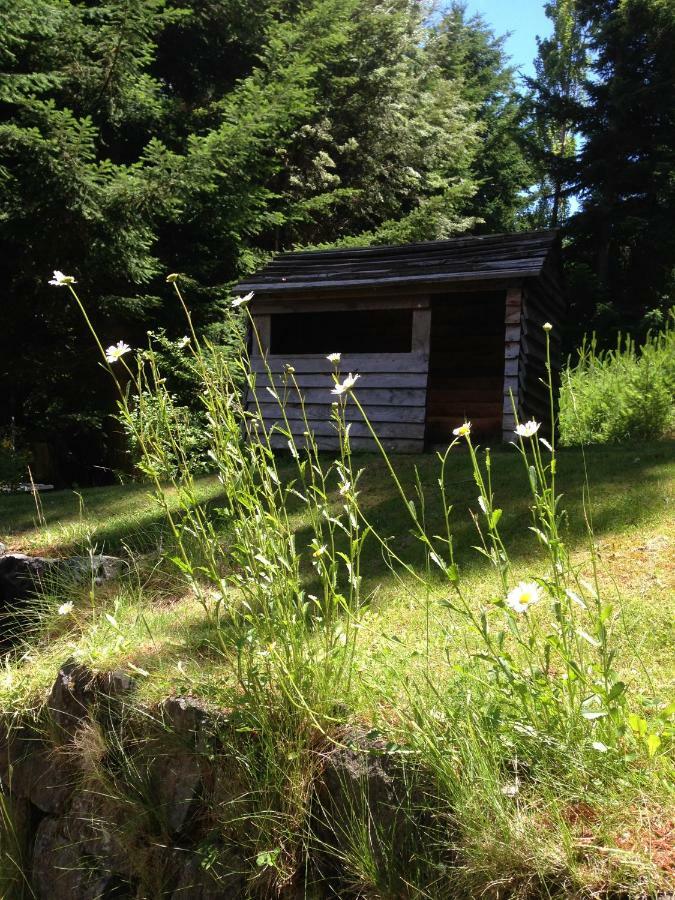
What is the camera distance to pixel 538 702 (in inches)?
80.5

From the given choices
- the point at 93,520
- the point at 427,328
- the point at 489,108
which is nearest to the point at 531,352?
the point at 427,328

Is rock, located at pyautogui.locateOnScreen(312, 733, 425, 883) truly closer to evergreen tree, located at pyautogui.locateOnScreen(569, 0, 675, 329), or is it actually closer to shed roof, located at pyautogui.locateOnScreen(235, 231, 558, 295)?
shed roof, located at pyautogui.locateOnScreen(235, 231, 558, 295)

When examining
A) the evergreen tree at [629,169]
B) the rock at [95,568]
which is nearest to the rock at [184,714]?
the rock at [95,568]

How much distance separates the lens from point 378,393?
8.81 meters

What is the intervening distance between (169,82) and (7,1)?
5756mm

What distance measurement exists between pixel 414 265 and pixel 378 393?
1613mm

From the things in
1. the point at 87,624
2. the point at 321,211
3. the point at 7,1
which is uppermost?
the point at 7,1

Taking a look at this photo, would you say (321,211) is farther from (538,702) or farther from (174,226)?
(538,702)

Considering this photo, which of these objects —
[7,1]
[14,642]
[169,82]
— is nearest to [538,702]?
[14,642]

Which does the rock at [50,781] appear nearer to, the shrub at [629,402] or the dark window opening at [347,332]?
the shrub at [629,402]

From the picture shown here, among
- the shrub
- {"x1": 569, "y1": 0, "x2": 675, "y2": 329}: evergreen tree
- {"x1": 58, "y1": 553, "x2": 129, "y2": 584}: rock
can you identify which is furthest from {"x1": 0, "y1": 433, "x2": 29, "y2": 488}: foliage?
{"x1": 569, "y1": 0, "x2": 675, "y2": 329}: evergreen tree

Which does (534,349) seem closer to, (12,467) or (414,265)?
(414,265)

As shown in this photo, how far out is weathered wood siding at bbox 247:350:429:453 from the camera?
8625 millimetres

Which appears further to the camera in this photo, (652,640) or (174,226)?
(174,226)
